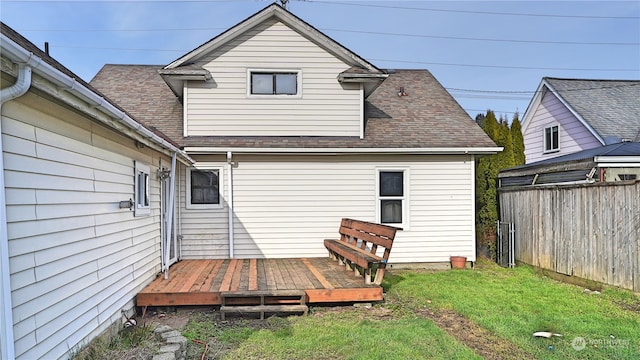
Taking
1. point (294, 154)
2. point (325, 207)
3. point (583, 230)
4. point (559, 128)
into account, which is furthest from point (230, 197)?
point (559, 128)

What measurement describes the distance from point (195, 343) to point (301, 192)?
480 centimetres

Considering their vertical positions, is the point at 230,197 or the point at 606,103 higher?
the point at 606,103

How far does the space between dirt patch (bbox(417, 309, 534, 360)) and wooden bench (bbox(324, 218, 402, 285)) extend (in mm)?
891

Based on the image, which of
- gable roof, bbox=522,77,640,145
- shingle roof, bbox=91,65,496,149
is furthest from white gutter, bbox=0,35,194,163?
gable roof, bbox=522,77,640,145

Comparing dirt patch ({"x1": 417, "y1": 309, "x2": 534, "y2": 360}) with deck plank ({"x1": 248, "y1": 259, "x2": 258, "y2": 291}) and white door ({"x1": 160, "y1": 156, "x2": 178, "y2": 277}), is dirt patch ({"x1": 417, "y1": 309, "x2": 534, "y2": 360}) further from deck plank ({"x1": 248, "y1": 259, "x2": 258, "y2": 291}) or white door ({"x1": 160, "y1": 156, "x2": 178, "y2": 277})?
white door ({"x1": 160, "y1": 156, "x2": 178, "y2": 277})

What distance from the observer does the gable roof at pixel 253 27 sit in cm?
880

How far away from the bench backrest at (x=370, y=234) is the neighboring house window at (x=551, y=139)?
461 inches

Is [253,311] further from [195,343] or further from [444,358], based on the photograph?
[444,358]

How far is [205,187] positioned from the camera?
8.88 m

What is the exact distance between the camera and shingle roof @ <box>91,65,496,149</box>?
29.3ft

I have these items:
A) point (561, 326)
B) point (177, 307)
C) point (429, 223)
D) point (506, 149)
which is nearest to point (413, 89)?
point (506, 149)

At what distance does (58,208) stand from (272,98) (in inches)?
245

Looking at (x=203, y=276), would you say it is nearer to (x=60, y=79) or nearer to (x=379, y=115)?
(x=60, y=79)

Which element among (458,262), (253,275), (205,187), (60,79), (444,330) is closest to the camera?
(60,79)
